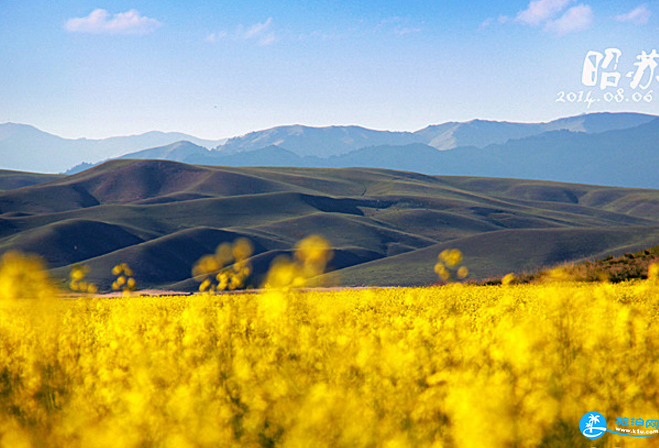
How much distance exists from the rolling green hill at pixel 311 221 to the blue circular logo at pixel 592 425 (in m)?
36.4

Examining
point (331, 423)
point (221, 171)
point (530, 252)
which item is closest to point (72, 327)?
point (331, 423)

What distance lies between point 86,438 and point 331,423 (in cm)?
213

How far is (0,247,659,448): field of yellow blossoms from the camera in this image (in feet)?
16.8

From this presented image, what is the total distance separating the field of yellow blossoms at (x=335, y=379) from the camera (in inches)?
201

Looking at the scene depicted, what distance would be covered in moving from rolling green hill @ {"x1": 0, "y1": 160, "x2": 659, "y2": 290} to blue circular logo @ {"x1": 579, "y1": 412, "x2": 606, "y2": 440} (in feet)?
120

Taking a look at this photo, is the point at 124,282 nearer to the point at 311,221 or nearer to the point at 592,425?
the point at 592,425

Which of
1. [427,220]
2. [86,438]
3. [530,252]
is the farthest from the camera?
[427,220]

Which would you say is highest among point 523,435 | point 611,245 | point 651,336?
point 651,336

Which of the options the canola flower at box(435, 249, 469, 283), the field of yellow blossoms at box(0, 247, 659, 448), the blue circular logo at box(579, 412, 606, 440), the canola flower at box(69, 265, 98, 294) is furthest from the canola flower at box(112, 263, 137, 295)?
the canola flower at box(435, 249, 469, 283)

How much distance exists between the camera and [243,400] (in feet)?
17.5

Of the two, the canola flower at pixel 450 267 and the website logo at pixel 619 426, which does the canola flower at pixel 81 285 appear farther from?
the canola flower at pixel 450 267

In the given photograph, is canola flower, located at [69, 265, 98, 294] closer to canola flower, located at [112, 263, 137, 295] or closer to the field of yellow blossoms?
canola flower, located at [112, 263, 137, 295]

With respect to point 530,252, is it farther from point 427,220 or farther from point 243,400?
point 243,400

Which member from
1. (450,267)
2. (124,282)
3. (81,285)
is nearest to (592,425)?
(81,285)
